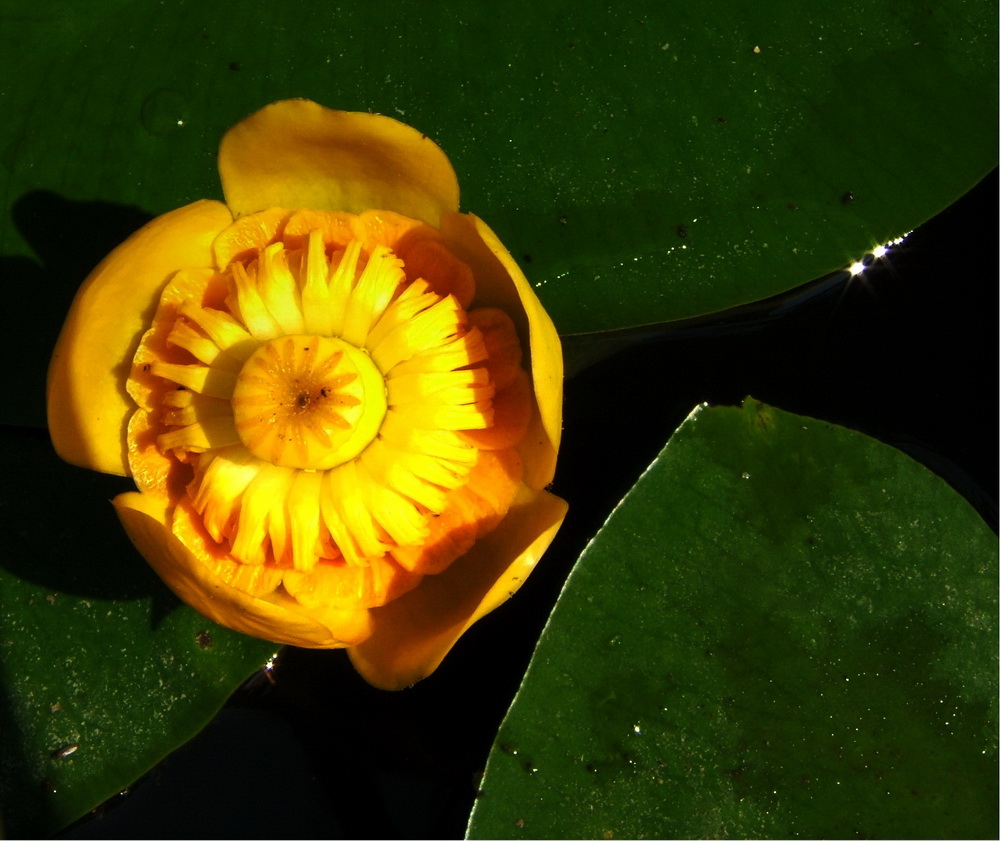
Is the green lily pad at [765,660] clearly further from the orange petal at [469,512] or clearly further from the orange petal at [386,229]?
the orange petal at [386,229]

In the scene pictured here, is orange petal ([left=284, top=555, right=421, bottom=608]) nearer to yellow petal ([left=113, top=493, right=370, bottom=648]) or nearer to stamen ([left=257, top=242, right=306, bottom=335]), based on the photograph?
yellow petal ([left=113, top=493, right=370, bottom=648])

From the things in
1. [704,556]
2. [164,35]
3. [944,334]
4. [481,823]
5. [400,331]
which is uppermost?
[164,35]

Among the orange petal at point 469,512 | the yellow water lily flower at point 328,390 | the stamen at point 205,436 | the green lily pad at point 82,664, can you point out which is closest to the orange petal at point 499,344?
the yellow water lily flower at point 328,390

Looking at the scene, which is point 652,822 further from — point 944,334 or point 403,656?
point 944,334

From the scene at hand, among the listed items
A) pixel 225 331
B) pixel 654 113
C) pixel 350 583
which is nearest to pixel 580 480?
pixel 350 583

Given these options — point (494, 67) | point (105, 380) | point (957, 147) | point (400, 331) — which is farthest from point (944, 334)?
point (105, 380)

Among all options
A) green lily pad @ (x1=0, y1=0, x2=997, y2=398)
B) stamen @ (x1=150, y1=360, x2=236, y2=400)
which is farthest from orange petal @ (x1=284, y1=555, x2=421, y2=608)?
green lily pad @ (x1=0, y1=0, x2=997, y2=398)
